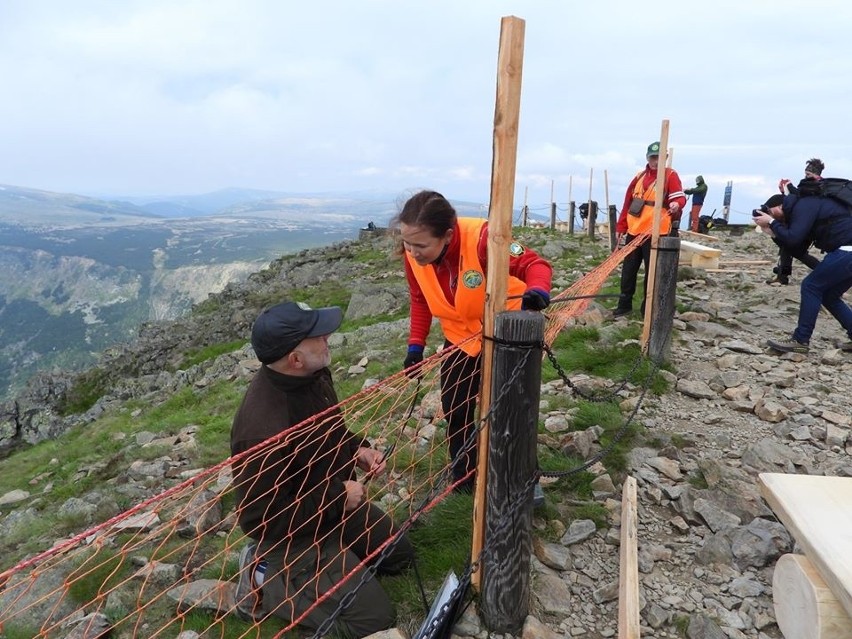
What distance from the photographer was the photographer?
19.1ft

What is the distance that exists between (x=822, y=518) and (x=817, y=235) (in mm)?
5565

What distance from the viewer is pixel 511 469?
2.56 metres

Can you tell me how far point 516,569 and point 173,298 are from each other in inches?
6501

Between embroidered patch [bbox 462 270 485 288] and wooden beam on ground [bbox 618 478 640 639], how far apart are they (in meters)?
1.80

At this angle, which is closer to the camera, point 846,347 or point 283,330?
point 283,330

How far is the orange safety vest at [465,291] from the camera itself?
320cm

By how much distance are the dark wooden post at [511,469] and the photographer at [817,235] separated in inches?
197

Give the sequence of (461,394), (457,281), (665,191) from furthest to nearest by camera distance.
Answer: (665,191) < (461,394) < (457,281)

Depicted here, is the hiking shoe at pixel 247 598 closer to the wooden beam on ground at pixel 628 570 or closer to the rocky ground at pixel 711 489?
the rocky ground at pixel 711 489

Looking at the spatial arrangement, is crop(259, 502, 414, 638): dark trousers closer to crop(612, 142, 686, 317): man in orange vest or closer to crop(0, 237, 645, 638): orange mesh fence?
crop(0, 237, 645, 638): orange mesh fence

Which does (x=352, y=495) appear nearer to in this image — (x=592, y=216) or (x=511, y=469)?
(x=511, y=469)

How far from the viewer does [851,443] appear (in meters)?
4.47

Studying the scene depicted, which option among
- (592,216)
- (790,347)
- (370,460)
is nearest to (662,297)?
(790,347)

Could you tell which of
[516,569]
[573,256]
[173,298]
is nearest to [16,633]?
[516,569]
